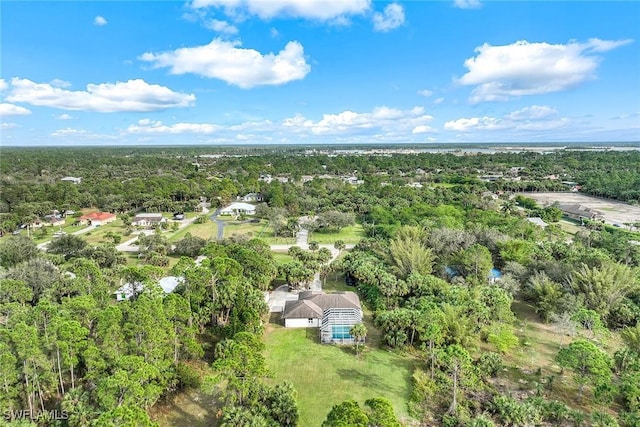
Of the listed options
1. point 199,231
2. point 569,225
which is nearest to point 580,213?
point 569,225

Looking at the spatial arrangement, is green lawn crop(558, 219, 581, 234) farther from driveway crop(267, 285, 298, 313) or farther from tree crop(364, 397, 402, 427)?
tree crop(364, 397, 402, 427)

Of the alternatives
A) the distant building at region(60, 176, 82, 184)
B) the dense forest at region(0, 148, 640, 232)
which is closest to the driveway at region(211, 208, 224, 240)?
the dense forest at region(0, 148, 640, 232)

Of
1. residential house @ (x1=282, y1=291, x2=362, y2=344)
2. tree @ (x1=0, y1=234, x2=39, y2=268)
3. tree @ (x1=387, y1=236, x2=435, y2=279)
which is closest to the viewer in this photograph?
residential house @ (x1=282, y1=291, x2=362, y2=344)

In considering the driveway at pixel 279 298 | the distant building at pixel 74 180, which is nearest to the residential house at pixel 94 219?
the distant building at pixel 74 180

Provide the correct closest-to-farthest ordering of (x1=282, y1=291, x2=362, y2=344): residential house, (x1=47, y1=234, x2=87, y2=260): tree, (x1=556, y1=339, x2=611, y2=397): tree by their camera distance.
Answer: (x1=556, y1=339, x2=611, y2=397): tree, (x1=282, y1=291, x2=362, y2=344): residential house, (x1=47, y1=234, x2=87, y2=260): tree

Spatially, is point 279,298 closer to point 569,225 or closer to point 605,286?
point 605,286

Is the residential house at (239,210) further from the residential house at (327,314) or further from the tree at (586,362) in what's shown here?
the tree at (586,362)
